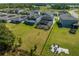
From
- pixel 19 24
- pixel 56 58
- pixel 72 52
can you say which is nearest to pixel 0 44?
pixel 19 24

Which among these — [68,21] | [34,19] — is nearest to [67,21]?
[68,21]

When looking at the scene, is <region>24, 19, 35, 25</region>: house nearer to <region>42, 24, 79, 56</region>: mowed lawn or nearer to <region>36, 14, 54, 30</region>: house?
<region>36, 14, 54, 30</region>: house

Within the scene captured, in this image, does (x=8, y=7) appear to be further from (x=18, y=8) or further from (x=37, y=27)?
(x=37, y=27)

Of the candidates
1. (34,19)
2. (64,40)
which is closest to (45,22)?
(34,19)

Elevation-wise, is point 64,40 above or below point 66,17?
below

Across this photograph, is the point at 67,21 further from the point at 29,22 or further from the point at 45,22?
the point at 29,22

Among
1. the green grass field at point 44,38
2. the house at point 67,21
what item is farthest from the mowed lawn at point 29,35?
the house at point 67,21
